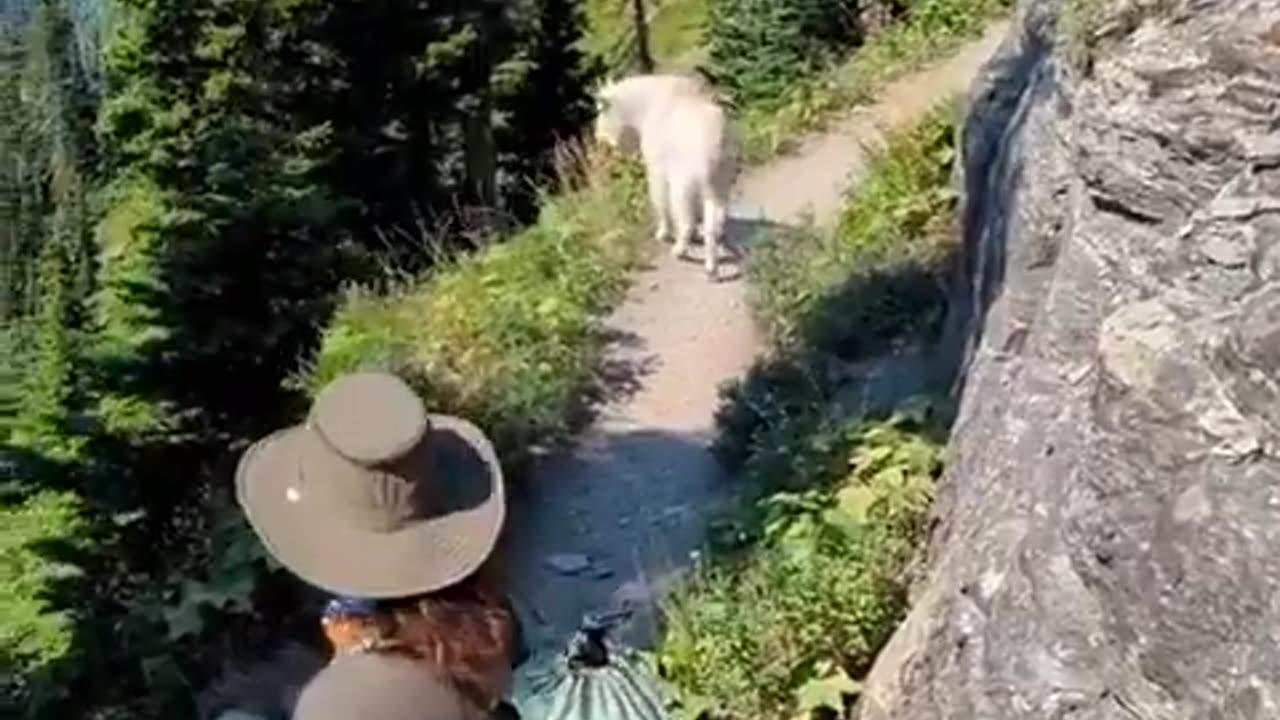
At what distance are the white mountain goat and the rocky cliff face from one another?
6228mm

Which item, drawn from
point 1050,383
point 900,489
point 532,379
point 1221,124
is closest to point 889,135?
point 532,379

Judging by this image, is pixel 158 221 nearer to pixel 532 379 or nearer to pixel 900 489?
pixel 532 379

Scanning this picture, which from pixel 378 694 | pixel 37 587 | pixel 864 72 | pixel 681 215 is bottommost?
pixel 864 72

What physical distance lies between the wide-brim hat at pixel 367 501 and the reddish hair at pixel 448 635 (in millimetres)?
41

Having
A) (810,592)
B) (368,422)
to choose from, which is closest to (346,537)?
(368,422)

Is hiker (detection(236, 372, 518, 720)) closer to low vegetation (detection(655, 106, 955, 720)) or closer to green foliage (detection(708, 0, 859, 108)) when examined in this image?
low vegetation (detection(655, 106, 955, 720))

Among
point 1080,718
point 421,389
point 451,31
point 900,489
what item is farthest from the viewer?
point 451,31

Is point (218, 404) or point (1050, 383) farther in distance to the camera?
point (218, 404)

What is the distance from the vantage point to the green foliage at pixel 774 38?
1249 inches

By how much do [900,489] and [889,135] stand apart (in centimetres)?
722

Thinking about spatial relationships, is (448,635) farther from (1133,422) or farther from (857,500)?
(857,500)

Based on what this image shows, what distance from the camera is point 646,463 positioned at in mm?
11812

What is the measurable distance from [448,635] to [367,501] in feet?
0.76

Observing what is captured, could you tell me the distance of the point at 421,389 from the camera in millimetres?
11758
